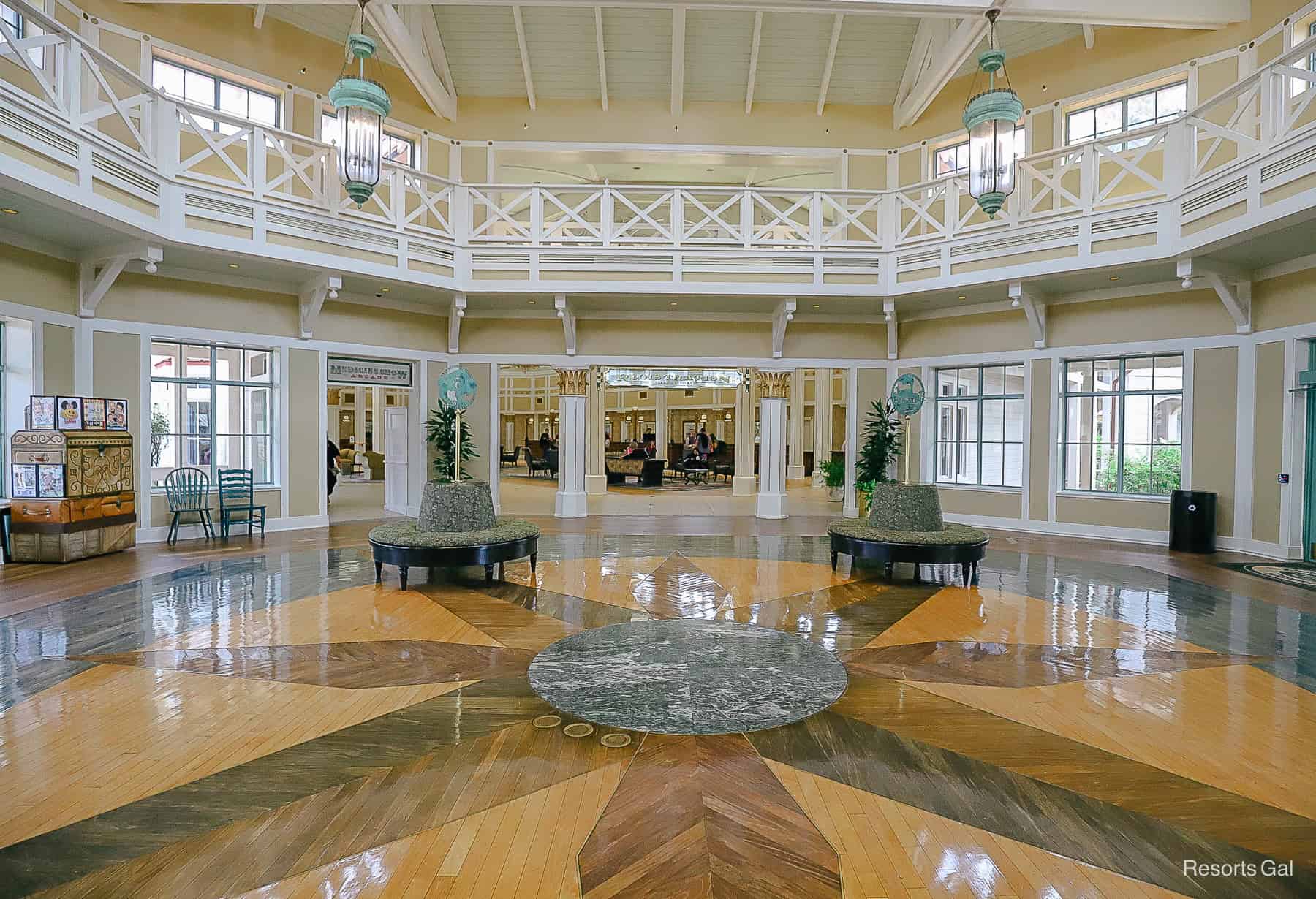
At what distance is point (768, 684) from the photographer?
3895 mm

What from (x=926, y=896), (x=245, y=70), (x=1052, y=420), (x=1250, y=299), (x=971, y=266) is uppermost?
(x=245, y=70)

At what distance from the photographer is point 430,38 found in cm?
1059

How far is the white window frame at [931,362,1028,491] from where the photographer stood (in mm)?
10500

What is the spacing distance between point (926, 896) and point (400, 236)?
9.77 metres

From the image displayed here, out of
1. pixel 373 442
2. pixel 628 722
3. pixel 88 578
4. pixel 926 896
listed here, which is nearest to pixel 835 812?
pixel 926 896

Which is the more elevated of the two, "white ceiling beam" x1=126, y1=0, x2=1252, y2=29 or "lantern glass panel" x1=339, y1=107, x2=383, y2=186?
"white ceiling beam" x1=126, y1=0, x2=1252, y2=29

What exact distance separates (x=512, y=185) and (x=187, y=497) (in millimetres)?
6056

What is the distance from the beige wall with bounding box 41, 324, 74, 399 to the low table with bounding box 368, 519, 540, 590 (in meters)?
4.45

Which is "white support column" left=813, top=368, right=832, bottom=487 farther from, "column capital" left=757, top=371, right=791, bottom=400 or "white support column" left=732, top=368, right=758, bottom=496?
"column capital" left=757, top=371, right=791, bottom=400

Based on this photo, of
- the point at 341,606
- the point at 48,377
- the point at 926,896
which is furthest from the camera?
the point at 48,377

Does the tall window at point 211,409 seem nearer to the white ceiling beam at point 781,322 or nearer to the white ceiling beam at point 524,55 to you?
the white ceiling beam at point 524,55

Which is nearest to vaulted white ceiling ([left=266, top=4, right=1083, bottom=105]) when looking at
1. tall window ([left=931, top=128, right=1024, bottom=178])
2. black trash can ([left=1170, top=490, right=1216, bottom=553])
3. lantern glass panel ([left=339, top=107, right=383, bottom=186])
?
tall window ([left=931, top=128, right=1024, bottom=178])

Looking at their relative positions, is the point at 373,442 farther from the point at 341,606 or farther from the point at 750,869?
the point at 750,869

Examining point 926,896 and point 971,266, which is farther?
point 971,266
